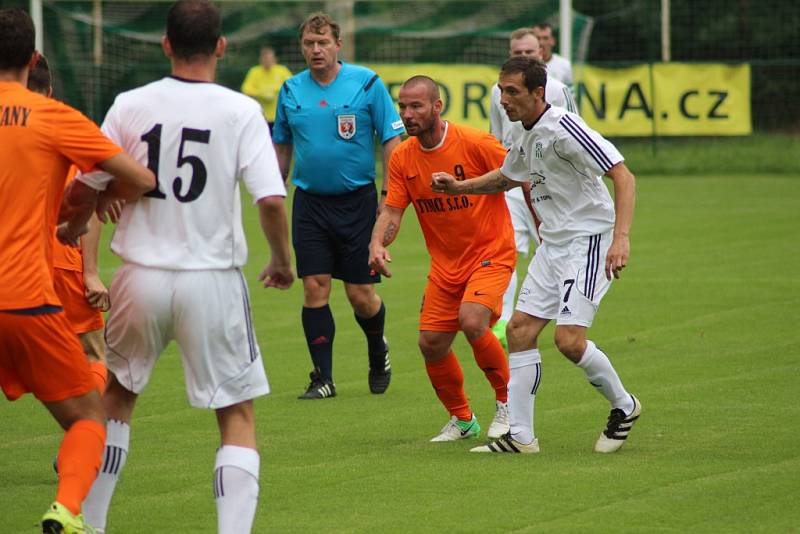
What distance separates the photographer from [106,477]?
5.56 m

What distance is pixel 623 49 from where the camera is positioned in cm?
3550

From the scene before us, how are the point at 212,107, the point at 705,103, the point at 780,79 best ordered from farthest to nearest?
the point at 780,79 < the point at 705,103 < the point at 212,107

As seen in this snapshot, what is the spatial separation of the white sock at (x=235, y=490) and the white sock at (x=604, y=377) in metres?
2.68

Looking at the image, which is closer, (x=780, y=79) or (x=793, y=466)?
(x=793, y=466)

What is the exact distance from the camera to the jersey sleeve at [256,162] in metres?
5.23

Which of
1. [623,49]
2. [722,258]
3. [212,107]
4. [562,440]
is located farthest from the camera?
[623,49]

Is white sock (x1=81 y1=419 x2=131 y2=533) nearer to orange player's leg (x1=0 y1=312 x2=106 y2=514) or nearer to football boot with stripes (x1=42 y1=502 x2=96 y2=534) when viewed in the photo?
orange player's leg (x1=0 y1=312 x2=106 y2=514)

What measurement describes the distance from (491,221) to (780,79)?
910 inches

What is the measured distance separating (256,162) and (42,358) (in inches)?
43.1

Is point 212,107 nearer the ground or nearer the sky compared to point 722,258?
nearer the sky

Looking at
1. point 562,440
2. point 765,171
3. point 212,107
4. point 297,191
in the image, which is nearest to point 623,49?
point 765,171

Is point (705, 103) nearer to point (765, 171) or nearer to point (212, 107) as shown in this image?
point (765, 171)

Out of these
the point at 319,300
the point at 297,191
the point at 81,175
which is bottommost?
the point at 319,300

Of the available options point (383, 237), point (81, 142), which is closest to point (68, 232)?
point (81, 142)
